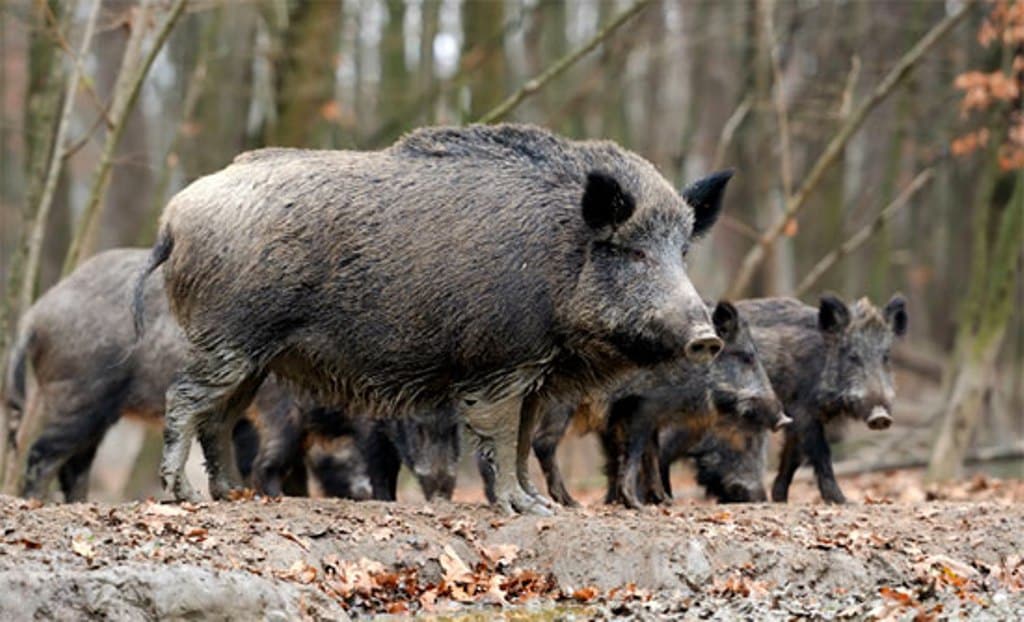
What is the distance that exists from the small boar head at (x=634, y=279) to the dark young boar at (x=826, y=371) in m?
2.83

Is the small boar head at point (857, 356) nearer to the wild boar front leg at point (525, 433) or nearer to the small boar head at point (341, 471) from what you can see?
the wild boar front leg at point (525, 433)

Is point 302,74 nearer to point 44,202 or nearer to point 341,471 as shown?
point 44,202

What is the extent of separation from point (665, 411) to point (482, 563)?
3.05 metres

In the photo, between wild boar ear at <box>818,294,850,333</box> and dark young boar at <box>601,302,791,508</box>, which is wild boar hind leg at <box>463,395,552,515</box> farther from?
wild boar ear at <box>818,294,850,333</box>

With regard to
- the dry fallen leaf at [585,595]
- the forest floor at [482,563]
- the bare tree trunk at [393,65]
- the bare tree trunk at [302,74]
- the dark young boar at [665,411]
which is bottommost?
the dry fallen leaf at [585,595]

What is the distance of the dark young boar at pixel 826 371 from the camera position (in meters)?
11.9

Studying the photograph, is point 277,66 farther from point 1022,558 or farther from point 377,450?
point 1022,558

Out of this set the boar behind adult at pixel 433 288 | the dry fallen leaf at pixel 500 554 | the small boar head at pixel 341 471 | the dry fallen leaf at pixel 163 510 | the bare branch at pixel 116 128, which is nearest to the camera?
the dry fallen leaf at pixel 163 510

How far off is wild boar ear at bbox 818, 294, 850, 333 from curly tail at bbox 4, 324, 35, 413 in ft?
17.8

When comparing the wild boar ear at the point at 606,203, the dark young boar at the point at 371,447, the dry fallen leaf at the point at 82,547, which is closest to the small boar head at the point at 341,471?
the dark young boar at the point at 371,447

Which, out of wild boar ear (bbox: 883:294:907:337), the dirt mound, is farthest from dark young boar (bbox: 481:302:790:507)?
the dirt mound

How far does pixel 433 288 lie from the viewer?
940cm

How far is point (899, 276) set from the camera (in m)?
33.3

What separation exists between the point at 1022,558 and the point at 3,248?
35573 mm
